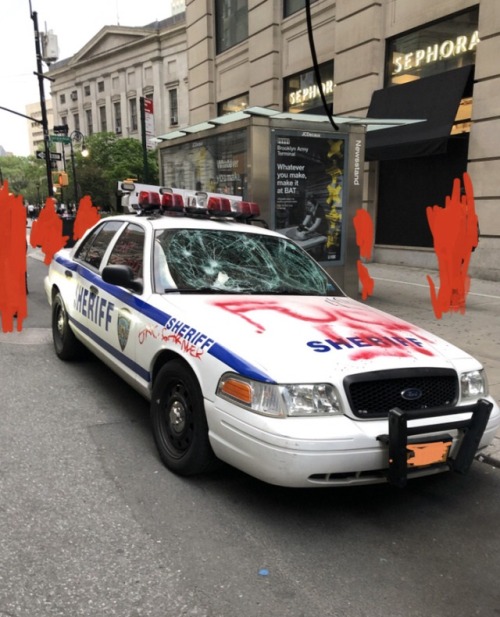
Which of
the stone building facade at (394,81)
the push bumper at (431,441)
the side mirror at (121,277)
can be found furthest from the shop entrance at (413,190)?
the push bumper at (431,441)

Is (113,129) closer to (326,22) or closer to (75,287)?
(326,22)

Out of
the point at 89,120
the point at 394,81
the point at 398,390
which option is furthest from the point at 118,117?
the point at 398,390

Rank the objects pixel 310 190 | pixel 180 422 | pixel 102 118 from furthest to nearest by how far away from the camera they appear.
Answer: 1. pixel 102 118
2. pixel 310 190
3. pixel 180 422

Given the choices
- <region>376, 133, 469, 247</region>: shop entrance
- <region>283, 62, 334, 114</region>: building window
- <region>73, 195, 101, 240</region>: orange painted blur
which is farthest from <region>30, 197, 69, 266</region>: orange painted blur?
<region>376, 133, 469, 247</region>: shop entrance

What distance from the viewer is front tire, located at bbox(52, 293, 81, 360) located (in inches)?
227

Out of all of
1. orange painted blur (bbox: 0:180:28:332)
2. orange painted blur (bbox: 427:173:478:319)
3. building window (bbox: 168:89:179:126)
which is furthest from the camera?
building window (bbox: 168:89:179:126)

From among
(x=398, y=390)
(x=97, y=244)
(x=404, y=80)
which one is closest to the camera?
(x=398, y=390)

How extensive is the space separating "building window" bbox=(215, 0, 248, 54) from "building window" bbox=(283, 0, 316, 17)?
2637 millimetres

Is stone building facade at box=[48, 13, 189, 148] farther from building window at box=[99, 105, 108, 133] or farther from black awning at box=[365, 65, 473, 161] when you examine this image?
black awning at box=[365, 65, 473, 161]

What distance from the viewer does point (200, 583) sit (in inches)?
98.3

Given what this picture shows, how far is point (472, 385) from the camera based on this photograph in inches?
131

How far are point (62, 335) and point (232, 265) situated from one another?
8.26ft

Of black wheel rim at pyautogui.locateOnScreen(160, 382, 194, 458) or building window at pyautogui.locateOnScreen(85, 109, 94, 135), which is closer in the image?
black wheel rim at pyautogui.locateOnScreen(160, 382, 194, 458)

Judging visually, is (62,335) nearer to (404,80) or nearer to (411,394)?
(411,394)
